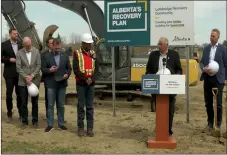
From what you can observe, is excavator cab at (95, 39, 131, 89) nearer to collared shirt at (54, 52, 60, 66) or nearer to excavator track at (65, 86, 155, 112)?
excavator track at (65, 86, 155, 112)

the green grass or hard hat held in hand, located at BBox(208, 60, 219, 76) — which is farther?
hard hat held in hand, located at BBox(208, 60, 219, 76)

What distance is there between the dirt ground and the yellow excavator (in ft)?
5.30

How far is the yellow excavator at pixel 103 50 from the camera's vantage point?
1188cm

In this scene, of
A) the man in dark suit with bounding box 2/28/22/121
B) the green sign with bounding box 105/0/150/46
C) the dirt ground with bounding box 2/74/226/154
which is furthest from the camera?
the green sign with bounding box 105/0/150/46

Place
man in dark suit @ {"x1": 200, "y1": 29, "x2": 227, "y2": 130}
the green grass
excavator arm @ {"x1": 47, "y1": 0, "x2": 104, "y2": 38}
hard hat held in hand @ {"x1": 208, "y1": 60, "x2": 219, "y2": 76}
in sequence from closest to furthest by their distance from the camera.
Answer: the green grass, hard hat held in hand @ {"x1": 208, "y1": 60, "x2": 219, "y2": 76}, man in dark suit @ {"x1": 200, "y1": 29, "x2": 227, "y2": 130}, excavator arm @ {"x1": 47, "y1": 0, "x2": 104, "y2": 38}

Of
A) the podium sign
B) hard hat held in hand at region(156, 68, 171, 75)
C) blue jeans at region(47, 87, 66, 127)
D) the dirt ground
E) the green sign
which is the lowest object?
the dirt ground

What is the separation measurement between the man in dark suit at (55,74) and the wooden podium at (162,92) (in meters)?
1.94

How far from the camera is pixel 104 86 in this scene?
13188 mm

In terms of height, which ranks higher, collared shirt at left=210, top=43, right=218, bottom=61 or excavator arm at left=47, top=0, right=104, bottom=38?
excavator arm at left=47, top=0, right=104, bottom=38

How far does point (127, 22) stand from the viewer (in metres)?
9.61

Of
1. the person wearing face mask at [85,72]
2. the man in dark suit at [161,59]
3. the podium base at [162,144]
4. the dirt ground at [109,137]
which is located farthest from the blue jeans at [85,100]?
the podium base at [162,144]

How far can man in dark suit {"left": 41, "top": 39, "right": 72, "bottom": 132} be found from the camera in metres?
7.99

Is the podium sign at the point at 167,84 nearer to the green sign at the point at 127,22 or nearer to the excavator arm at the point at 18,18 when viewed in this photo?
the green sign at the point at 127,22

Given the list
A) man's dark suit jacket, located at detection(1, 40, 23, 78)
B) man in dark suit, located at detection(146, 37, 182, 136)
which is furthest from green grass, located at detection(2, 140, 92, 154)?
man's dark suit jacket, located at detection(1, 40, 23, 78)
